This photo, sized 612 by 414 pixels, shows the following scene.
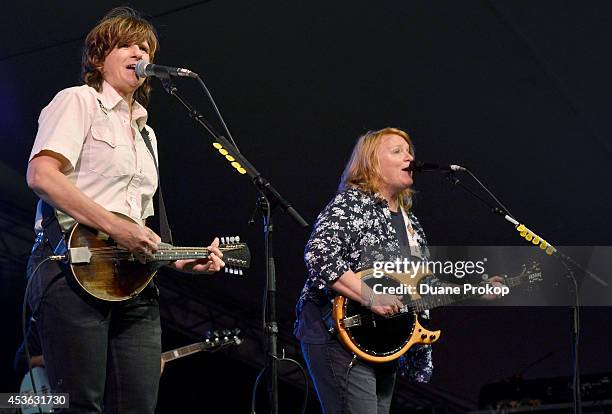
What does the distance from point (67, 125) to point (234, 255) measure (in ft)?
2.61

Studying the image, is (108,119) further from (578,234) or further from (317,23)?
(578,234)

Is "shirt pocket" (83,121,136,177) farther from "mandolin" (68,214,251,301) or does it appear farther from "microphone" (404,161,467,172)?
"microphone" (404,161,467,172)

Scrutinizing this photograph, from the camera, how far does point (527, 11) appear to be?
5.04m

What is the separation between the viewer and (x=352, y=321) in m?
3.28

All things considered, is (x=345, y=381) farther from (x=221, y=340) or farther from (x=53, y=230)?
(x=221, y=340)

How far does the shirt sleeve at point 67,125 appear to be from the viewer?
240cm

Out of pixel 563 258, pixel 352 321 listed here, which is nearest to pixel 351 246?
pixel 352 321

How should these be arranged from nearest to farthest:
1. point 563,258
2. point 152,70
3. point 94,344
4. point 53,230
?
point 94,344, point 53,230, point 152,70, point 563,258

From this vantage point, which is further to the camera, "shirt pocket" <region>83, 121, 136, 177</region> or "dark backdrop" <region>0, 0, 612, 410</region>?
"dark backdrop" <region>0, 0, 612, 410</region>

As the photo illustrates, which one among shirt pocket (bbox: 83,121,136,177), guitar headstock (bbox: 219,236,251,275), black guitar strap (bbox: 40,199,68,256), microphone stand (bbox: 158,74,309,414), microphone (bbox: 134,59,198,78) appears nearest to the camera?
black guitar strap (bbox: 40,199,68,256)

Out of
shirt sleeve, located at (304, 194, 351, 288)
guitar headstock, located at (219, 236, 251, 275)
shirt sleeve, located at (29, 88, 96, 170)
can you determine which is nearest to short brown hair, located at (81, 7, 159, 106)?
shirt sleeve, located at (29, 88, 96, 170)

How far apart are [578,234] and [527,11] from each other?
2224 mm

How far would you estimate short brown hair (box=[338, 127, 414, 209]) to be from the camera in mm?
3621

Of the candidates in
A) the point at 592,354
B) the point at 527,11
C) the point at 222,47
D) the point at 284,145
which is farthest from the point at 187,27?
the point at 592,354
